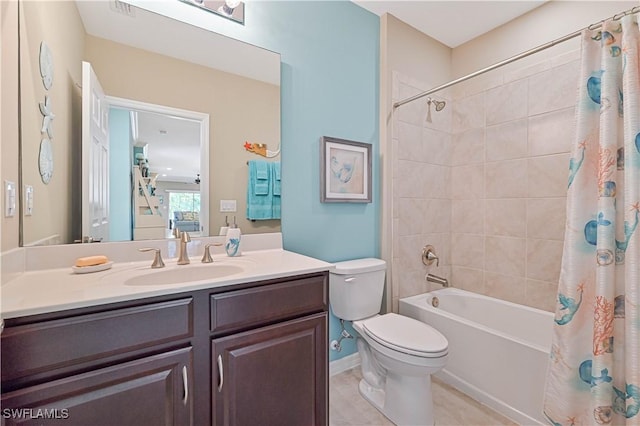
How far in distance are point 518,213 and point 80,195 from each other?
2650 millimetres

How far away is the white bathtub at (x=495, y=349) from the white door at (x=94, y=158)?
193 cm

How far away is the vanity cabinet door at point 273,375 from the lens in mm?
1008

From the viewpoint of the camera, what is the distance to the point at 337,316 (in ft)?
6.06

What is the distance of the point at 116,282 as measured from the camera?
99cm

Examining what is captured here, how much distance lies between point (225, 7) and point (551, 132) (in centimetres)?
220

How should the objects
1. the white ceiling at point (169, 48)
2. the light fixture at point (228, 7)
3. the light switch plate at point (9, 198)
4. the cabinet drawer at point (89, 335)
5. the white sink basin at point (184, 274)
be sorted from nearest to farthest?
1. the cabinet drawer at point (89, 335)
2. the light switch plate at point (9, 198)
3. the white sink basin at point (184, 274)
4. the white ceiling at point (169, 48)
5. the light fixture at point (228, 7)

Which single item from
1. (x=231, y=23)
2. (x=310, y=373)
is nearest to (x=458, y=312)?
(x=310, y=373)

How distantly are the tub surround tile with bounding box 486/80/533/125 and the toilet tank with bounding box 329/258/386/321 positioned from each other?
1528 millimetres

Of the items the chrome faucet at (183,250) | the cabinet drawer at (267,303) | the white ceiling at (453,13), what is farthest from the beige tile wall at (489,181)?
the chrome faucet at (183,250)

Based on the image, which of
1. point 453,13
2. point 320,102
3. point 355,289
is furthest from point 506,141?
point 355,289

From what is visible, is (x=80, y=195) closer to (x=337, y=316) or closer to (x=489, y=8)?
(x=337, y=316)

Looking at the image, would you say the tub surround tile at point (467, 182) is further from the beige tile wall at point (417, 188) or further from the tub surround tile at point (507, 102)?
the tub surround tile at point (507, 102)

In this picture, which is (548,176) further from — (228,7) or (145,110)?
(145,110)

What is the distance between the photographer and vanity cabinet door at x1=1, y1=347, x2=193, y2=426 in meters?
0.74
